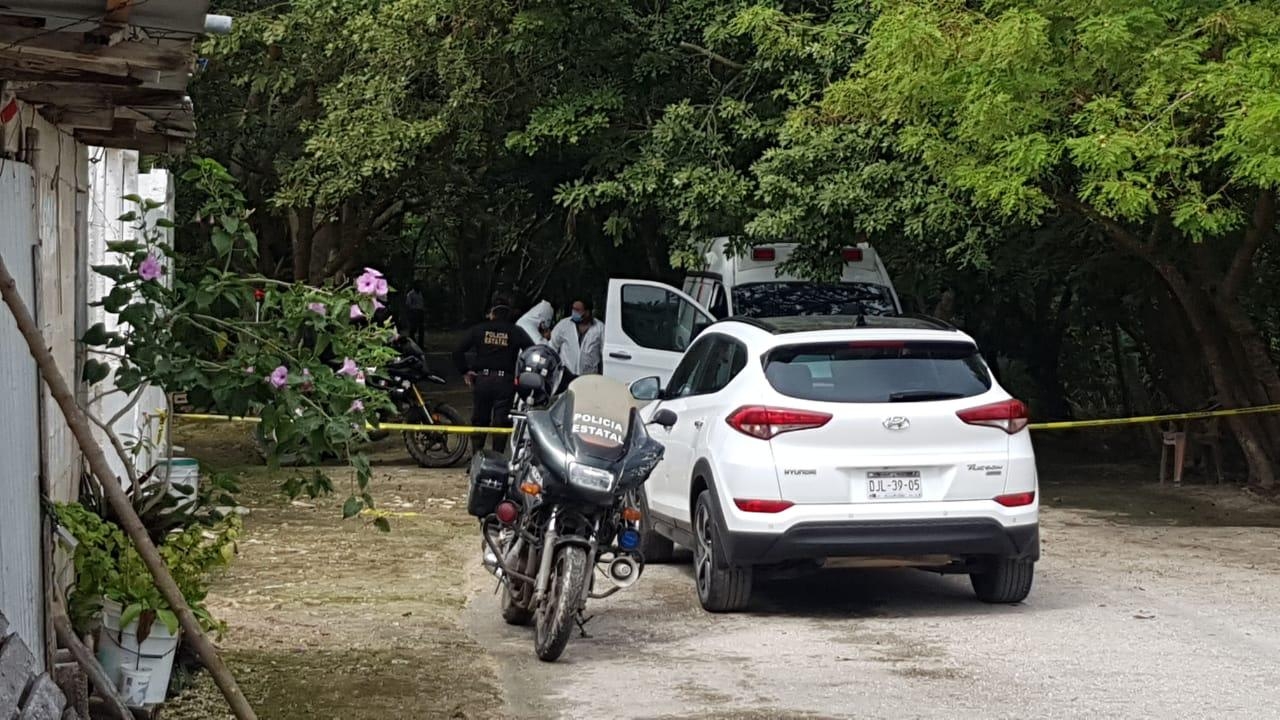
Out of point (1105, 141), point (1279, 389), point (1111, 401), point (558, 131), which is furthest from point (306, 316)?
point (1111, 401)

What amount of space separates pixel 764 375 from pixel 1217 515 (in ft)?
25.1

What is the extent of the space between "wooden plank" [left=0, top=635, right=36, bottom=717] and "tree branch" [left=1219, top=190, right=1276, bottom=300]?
10890 mm

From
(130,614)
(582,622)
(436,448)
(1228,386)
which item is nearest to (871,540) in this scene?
(582,622)

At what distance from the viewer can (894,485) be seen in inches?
379

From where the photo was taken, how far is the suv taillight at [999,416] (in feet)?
32.1

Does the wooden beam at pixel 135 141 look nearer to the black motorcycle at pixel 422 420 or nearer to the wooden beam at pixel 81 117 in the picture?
the wooden beam at pixel 81 117

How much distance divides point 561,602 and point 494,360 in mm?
9551

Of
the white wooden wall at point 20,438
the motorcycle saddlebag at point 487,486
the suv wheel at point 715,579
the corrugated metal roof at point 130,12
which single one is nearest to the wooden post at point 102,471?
the white wooden wall at point 20,438

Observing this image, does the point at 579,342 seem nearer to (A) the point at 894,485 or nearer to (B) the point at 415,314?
(A) the point at 894,485

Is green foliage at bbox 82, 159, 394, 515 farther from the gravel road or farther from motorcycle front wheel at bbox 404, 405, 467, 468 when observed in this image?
motorcycle front wheel at bbox 404, 405, 467, 468

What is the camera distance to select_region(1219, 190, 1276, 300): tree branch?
14.2 meters

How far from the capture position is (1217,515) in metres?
15.8

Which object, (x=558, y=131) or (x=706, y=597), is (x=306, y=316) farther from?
(x=558, y=131)

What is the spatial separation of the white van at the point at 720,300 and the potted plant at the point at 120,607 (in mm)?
9246
